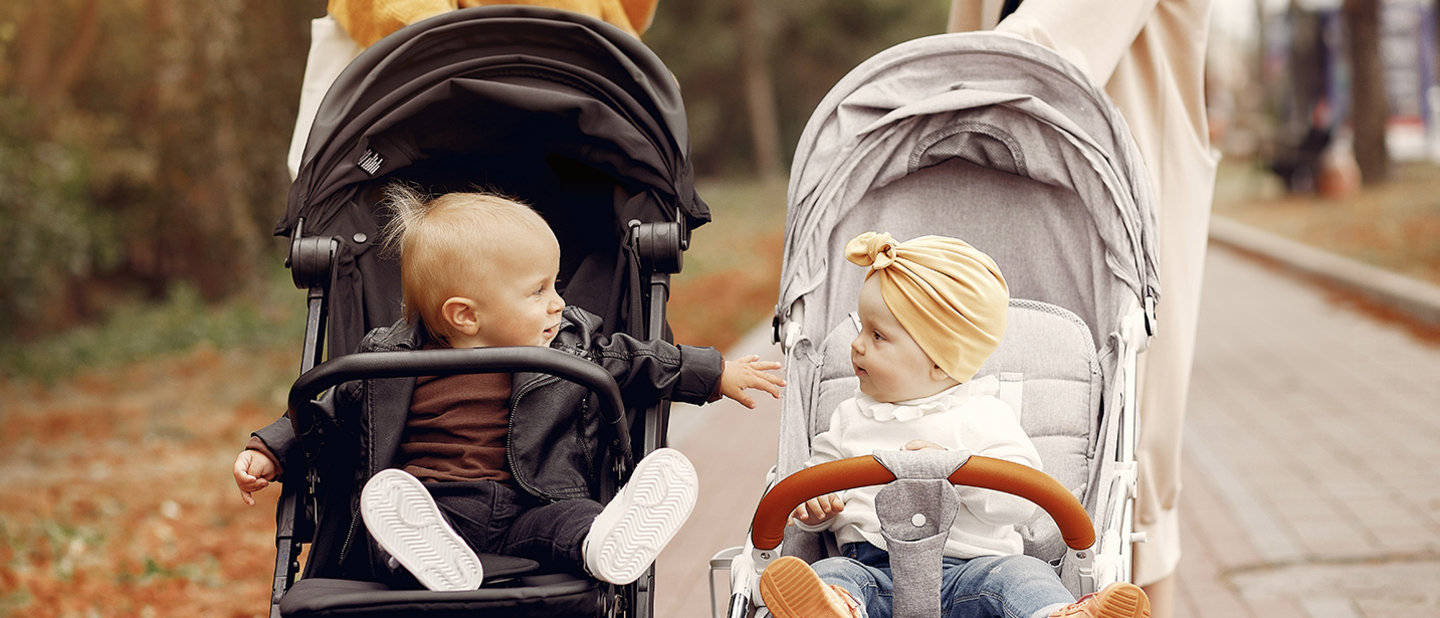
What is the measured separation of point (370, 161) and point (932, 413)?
4.98 ft

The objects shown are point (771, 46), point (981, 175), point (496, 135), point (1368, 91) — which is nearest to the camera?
point (496, 135)

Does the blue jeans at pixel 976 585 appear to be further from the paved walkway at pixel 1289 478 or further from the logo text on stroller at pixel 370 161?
the paved walkway at pixel 1289 478

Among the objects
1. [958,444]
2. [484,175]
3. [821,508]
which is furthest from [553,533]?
[484,175]

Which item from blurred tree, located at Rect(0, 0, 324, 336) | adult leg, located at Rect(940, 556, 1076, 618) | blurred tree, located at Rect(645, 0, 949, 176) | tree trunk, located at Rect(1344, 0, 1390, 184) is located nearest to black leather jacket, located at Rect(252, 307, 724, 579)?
adult leg, located at Rect(940, 556, 1076, 618)

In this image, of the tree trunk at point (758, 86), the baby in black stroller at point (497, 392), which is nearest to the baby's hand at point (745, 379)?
the baby in black stroller at point (497, 392)

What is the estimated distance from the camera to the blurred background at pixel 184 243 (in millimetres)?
5715

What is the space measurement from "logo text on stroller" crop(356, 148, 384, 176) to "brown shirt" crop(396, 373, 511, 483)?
686 mm

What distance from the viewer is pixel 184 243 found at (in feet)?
49.6

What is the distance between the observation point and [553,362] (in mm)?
2170

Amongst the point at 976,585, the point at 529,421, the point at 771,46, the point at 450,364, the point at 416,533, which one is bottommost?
the point at 976,585

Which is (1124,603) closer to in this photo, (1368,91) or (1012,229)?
(1012,229)

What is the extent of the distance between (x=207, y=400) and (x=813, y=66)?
24738 millimetres

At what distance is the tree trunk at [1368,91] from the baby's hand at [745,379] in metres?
17.7

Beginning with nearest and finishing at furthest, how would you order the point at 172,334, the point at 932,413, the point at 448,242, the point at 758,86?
the point at 448,242 < the point at 932,413 < the point at 172,334 < the point at 758,86
